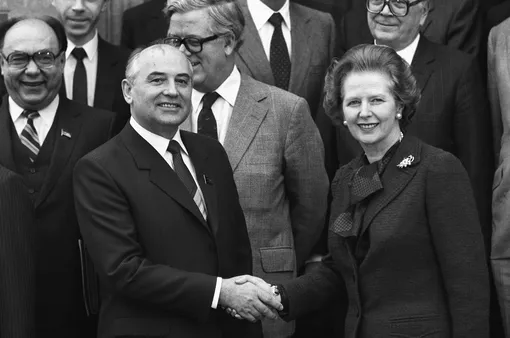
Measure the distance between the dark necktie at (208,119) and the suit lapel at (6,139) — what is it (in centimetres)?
80

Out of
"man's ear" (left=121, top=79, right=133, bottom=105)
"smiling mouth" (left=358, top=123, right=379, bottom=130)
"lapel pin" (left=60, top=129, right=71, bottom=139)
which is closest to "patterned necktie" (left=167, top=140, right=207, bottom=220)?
"man's ear" (left=121, top=79, right=133, bottom=105)

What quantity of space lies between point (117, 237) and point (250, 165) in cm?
93

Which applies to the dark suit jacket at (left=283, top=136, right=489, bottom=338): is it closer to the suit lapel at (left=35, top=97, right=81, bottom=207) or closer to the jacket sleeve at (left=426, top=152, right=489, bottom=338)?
the jacket sleeve at (left=426, top=152, right=489, bottom=338)

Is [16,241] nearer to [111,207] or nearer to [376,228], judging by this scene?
[111,207]

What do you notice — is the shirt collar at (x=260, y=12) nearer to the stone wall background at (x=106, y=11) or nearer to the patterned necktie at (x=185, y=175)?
the stone wall background at (x=106, y=11)

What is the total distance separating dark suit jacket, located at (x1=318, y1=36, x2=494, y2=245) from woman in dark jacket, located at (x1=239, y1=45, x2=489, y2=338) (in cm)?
84

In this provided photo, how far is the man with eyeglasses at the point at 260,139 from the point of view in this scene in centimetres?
484

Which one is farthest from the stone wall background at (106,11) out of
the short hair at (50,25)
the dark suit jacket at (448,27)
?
the dark suit jacket at (448,27)

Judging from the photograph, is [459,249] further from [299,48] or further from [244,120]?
[299,48]

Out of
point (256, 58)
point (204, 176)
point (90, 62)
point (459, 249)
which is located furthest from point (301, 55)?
point (459, 249)

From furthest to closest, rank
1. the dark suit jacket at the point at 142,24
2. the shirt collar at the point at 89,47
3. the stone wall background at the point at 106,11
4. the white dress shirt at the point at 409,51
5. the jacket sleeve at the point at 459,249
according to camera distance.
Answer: the stone wall background at the point at 106,11 < the dark suit jacket at the point at 142,24 < the shirt collar at the point at 89,47 < the white dress shirt at the point at 409,51 < the jacket sleeve at the point at 459,249

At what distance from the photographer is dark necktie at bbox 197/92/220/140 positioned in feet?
16.2

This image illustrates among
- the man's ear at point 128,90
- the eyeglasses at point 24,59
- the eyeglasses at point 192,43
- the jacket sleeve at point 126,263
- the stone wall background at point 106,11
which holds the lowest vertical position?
the jacket sleeve at point 126,263

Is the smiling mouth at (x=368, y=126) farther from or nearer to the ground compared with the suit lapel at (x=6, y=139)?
farther from the ground
